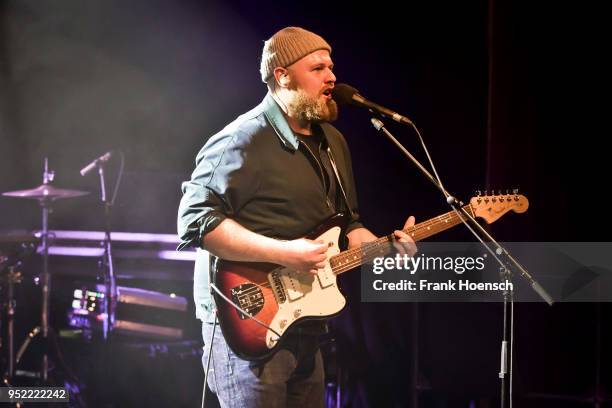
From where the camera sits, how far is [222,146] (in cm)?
Result: 296

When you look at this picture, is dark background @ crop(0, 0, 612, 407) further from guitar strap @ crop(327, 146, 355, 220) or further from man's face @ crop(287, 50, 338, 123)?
man's face @ crop(287, 50, 338, 123)

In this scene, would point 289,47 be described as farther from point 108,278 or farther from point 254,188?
point 108,278

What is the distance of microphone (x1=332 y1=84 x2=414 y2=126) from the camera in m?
3.02

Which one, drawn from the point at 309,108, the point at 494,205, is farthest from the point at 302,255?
the point at 494,205

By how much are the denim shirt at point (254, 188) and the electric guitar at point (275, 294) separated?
0.09 meters

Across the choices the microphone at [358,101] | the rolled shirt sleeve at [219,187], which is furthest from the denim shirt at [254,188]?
the microphone at [358,101]

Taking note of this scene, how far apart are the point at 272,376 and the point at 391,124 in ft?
9.54

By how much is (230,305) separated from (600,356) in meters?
2.63

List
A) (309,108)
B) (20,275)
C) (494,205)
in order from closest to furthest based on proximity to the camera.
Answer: (309,108)
(494,205)
(20,275)

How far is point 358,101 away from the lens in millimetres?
3061

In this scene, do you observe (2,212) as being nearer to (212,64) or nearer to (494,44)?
(212,64)

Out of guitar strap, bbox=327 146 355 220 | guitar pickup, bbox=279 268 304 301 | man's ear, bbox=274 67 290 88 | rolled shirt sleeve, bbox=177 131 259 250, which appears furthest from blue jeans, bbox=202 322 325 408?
man's ear, bbox=274 67 290 88

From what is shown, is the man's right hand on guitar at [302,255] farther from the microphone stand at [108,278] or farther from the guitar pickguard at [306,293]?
the microphone stand at [108,278]

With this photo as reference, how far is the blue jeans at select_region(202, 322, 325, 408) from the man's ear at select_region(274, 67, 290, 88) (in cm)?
102
